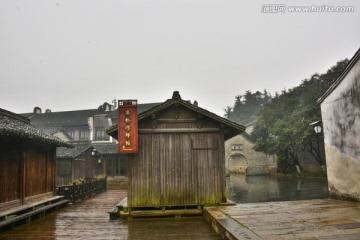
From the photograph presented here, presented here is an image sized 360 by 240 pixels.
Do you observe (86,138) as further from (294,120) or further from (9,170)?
(9,170)

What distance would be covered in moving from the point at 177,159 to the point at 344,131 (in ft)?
21.0

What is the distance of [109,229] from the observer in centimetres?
981

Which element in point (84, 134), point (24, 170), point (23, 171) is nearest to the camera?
point (23, 171)

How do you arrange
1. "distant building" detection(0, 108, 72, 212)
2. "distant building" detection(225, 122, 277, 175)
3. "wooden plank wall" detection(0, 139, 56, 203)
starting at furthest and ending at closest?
"distant building" detection(225, 122, 277, 175) → "wooden plank wall" detection(0, 139, 56, 203) → "distant building" detection(0, 108, 72, 212)

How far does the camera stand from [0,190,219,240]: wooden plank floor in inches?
348

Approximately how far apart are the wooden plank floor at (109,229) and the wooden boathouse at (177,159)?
3.08 ft

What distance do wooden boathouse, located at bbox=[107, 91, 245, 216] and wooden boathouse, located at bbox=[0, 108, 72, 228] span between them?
3.60 metres

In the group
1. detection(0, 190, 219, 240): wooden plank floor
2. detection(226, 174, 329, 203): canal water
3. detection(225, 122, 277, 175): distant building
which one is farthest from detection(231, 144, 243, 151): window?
detection(0, 190, 219, 240): wooden plank floor

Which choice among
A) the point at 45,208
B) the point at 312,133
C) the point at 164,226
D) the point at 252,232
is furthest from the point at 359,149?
the point at 312,133

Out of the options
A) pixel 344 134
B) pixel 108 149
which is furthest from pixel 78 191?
pixel 344 134

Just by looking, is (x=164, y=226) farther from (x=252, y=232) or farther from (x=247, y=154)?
(x=247, y=154)

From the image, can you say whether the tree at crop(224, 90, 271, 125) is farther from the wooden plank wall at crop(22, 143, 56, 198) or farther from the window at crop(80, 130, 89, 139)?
the wooden plank wall at crop(22, 143, 56, 198)

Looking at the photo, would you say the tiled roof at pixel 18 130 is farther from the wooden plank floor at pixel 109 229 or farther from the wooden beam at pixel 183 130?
the wooden beam at pixel 183 130

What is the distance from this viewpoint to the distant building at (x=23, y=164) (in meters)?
10.8
